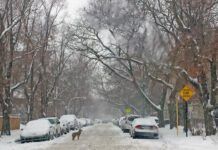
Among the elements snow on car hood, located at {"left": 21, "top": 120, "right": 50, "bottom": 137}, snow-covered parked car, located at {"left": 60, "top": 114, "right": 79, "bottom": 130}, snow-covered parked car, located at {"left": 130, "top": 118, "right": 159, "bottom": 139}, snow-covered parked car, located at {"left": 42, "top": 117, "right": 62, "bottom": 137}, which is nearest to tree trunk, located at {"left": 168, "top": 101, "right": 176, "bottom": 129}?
snow-covered parked car, located at {"left": 130, "top": 118, "right": 159, "bottom": 139}

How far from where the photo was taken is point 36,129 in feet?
101

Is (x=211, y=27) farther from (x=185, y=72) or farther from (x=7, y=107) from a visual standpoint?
(x=7, y=107)

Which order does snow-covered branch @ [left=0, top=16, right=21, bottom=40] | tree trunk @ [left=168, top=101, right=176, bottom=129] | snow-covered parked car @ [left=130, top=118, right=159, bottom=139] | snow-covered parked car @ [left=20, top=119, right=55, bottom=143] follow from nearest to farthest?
snow-covered parked car @ [left=20, top=119, right=55, bottom=143] → snow-covered branch @ [left=0, top=16, right=21, bottom=40] → snow-covered parked car @ [left=130, top=118, right=159, bottom=139] → tree trunk @ [left=168, top=101, right=176, bottom=129]

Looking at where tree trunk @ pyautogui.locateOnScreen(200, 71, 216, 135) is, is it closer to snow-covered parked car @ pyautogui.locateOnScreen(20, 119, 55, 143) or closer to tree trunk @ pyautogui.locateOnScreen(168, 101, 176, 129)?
snow-covered parked car @ pyautogui.locateOnScreen(20, 119, 55, 143)

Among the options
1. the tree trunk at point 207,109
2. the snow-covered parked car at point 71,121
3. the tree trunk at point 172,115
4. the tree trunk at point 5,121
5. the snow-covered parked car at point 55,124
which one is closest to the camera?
the tree trunk at point 207,109

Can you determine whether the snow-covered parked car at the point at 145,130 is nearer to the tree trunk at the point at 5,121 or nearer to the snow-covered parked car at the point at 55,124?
the snow-covered parked car at the point at 55,124

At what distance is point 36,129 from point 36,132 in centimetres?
45

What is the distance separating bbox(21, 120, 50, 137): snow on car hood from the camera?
30188mm

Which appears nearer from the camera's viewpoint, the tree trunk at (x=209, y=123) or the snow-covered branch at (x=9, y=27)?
the tree trunk at (x=209, y=123)

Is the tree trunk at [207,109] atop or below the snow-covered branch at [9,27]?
below

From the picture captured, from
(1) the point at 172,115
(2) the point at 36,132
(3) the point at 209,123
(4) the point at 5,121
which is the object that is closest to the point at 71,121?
(1) the point at 172,115

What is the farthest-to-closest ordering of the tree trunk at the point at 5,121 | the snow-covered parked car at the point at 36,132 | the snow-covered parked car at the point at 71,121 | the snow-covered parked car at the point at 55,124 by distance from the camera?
the snow-covered parked car at the point at 71,121 < the tree trunk at the point at 5,121 < the snow-covered parked car at the point at 55,124 < the snow-covered parked car at the point at 36,132

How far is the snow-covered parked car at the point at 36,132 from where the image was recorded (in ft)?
98.8

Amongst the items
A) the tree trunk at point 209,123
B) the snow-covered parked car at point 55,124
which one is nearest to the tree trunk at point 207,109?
the tree trunk at point 209,123
